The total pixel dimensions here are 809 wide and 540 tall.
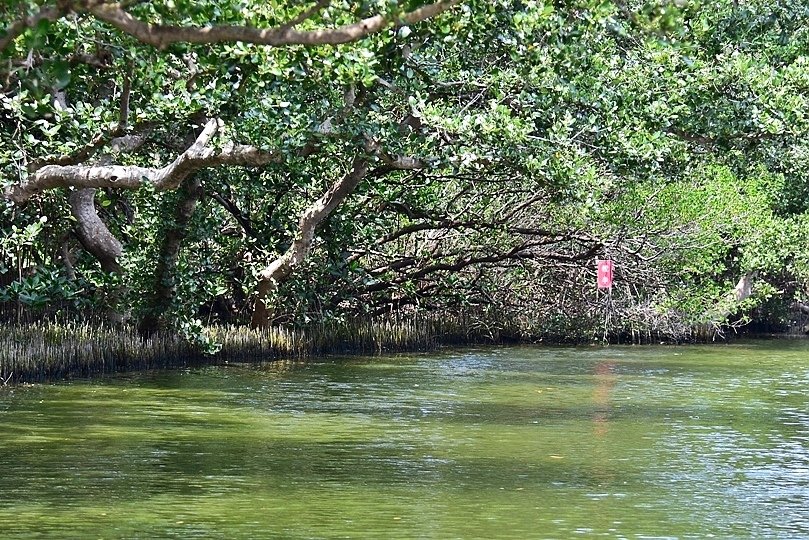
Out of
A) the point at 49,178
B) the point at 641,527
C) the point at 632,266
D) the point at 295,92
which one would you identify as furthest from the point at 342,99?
the point at 632,266

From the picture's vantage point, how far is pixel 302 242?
18.5 metres

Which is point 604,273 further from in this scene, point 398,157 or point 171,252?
point 398,157

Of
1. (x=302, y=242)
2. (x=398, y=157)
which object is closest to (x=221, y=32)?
(x=398, y=157)

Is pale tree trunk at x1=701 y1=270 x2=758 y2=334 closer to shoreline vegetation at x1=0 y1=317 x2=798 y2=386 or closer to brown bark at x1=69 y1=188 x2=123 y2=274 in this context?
shoreline vegetation at x1=0 y1=317 x2=798 y2=386

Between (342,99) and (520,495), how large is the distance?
262 inches

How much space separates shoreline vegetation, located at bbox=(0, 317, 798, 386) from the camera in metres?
15.4

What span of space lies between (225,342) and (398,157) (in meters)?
4.38

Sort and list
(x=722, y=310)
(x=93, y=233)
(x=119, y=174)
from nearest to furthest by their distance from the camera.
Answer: (x=119, y=174) → (x=93, y=233) → (x=722, y=310)

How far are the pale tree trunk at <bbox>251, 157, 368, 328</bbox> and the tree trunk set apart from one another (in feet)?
5.07

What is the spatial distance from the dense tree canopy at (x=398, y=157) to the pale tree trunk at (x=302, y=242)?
0.04 m

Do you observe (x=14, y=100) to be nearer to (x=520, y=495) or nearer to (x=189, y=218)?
(x=189, y=218)

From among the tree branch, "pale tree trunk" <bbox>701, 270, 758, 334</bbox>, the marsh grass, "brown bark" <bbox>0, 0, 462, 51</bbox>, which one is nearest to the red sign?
the marsh grass

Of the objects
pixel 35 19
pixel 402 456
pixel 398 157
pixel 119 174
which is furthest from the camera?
pixel 398 157

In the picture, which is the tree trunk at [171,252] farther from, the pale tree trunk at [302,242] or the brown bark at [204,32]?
the brown bark at [204,32]
